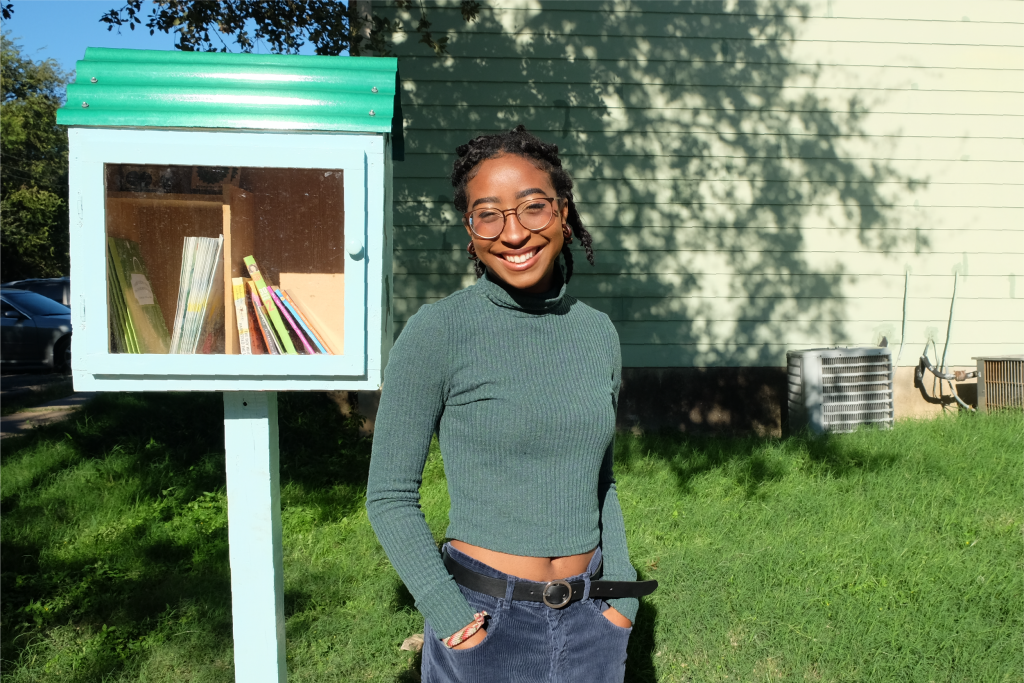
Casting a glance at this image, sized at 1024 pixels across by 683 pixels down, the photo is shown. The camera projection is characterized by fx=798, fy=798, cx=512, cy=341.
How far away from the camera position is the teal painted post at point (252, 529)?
2.08 meters

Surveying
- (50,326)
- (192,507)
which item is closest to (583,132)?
(192,507)

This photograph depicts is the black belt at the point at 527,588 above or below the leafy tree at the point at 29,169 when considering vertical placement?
below

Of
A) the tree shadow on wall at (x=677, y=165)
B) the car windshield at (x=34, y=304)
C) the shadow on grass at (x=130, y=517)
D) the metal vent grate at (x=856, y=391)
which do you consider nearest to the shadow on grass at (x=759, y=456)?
the metal vent grate at (x=856, y=391)

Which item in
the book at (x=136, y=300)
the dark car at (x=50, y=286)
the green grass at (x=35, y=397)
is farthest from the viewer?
the dark car at (x=50, y=286)

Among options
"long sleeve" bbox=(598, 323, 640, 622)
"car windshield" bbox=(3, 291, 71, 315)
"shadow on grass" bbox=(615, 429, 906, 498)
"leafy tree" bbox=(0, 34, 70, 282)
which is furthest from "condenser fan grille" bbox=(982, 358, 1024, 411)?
"leafy tree" bbox=(0, 34, 70, 282)

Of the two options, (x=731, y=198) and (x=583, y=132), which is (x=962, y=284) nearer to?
(x=731, y=198)

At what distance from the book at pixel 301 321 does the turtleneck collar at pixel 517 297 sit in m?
0.46

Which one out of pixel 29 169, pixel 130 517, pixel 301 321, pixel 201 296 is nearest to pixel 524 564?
pixel 301 321

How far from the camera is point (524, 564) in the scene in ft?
5.70

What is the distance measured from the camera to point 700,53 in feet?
23.1

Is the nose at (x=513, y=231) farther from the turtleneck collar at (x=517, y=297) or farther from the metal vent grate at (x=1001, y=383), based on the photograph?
the metal vent grate at (x=1001, y=383)

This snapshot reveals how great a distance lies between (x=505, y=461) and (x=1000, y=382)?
671 centimetres

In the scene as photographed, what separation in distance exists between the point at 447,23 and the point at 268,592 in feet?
19.0

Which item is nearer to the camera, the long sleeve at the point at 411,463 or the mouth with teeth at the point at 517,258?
the long sleeve at the point at 411,463
